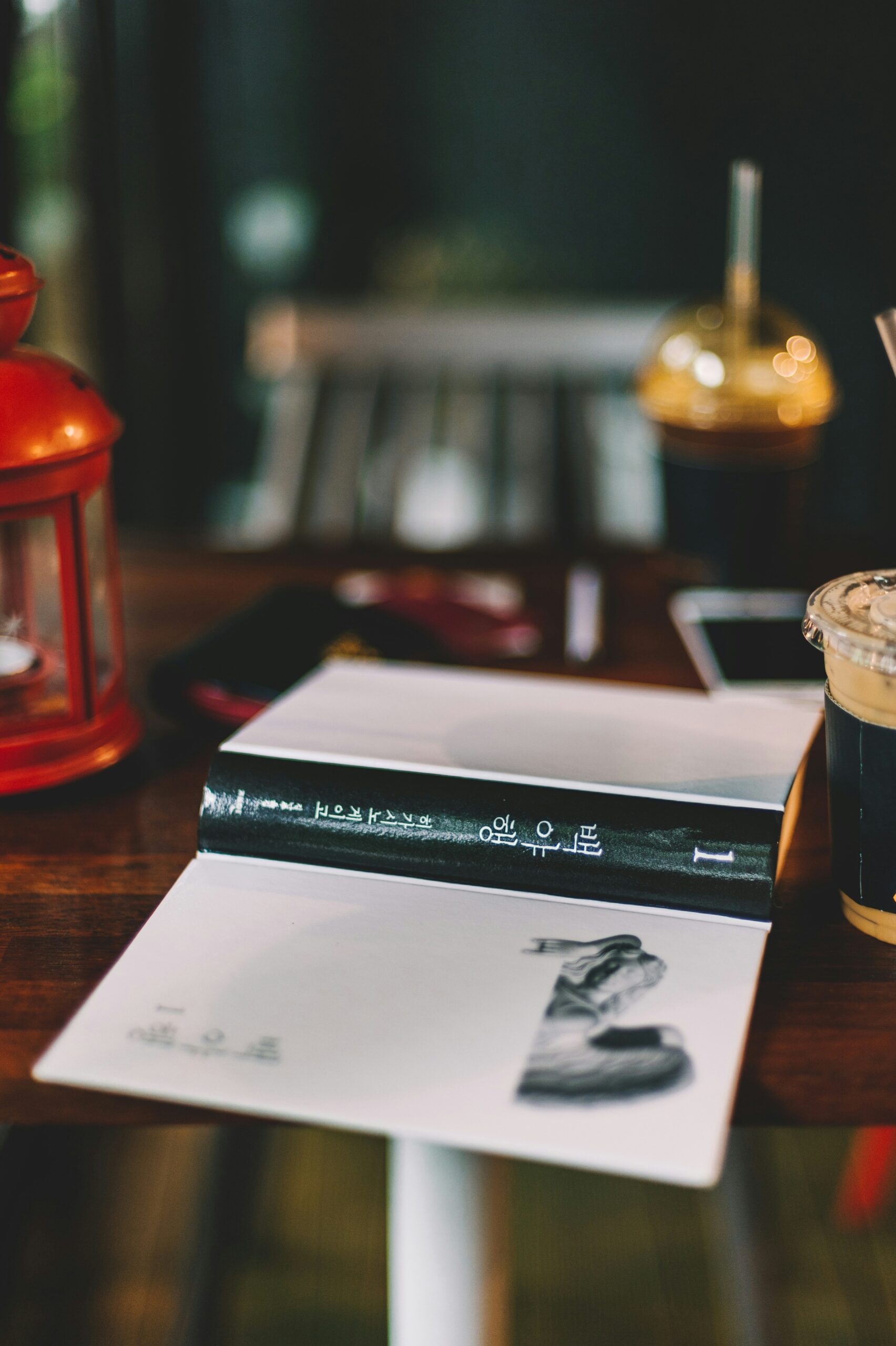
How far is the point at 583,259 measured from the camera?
2525 mm

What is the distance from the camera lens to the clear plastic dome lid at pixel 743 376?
0.85 meters

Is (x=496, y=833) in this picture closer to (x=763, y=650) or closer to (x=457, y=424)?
(x=763, y=650)

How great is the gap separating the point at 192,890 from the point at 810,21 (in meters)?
2.46

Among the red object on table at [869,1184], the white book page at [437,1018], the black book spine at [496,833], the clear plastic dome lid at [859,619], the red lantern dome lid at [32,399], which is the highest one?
the red lantern dome lid at [32,399]

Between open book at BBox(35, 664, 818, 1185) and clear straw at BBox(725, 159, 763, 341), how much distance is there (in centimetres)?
41

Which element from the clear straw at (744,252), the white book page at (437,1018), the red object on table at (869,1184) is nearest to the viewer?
the white book page at (437,1018)

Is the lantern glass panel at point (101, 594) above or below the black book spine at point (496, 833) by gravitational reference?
above

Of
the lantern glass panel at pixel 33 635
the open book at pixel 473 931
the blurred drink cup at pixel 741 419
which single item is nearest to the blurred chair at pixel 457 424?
the blurred drink cup at pixel 741 419

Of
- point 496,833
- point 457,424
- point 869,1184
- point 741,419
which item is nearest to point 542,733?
point 496,833

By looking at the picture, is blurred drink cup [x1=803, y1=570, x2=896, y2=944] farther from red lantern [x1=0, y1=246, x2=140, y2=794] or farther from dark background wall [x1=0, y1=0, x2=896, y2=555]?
dark background wall [x1=0, y1=0, x2=896, y2=555]

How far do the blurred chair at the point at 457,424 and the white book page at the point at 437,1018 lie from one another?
131 centimetres

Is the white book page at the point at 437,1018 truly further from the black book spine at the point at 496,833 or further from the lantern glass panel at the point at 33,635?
the lantern glass panel at the point at 33,635

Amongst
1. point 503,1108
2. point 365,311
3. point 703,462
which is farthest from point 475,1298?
point 365,311

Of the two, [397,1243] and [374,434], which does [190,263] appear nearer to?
[374,434]
